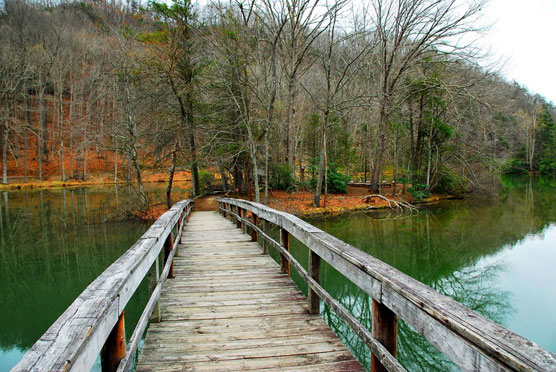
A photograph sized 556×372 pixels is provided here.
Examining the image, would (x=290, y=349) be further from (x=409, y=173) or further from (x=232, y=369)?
(x=409, y=173)

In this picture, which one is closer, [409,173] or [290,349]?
[290,349]

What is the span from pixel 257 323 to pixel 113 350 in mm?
1413

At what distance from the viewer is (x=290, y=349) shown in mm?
2523

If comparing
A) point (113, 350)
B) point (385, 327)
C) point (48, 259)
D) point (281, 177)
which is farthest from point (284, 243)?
point (281, 177)

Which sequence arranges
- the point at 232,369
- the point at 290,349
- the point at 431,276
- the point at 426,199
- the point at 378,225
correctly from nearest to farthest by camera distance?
the point at 232,369 → the point at 290,349 → the point at 431,276 → the point at 378,225 → the point at 426,199

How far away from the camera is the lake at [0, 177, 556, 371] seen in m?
6.13

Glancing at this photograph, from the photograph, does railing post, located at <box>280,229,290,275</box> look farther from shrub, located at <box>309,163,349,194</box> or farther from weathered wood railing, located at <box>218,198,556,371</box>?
shrub, located at <box>309,163,349,194</box>

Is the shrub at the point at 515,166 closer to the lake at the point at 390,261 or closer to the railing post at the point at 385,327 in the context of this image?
the lake at the point at 390,261

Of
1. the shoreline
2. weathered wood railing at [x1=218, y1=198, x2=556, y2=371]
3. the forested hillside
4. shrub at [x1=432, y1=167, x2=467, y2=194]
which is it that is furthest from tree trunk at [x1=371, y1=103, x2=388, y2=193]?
weathered wood railing at [x1=218, y1=198, x2=556, y2=371]

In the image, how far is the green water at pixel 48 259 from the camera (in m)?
6.25

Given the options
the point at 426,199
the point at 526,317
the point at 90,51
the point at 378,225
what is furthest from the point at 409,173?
the point at 90,51

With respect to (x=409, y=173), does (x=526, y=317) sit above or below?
below

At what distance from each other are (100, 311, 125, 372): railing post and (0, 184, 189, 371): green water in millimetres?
4580

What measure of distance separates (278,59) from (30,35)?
3657 cm
